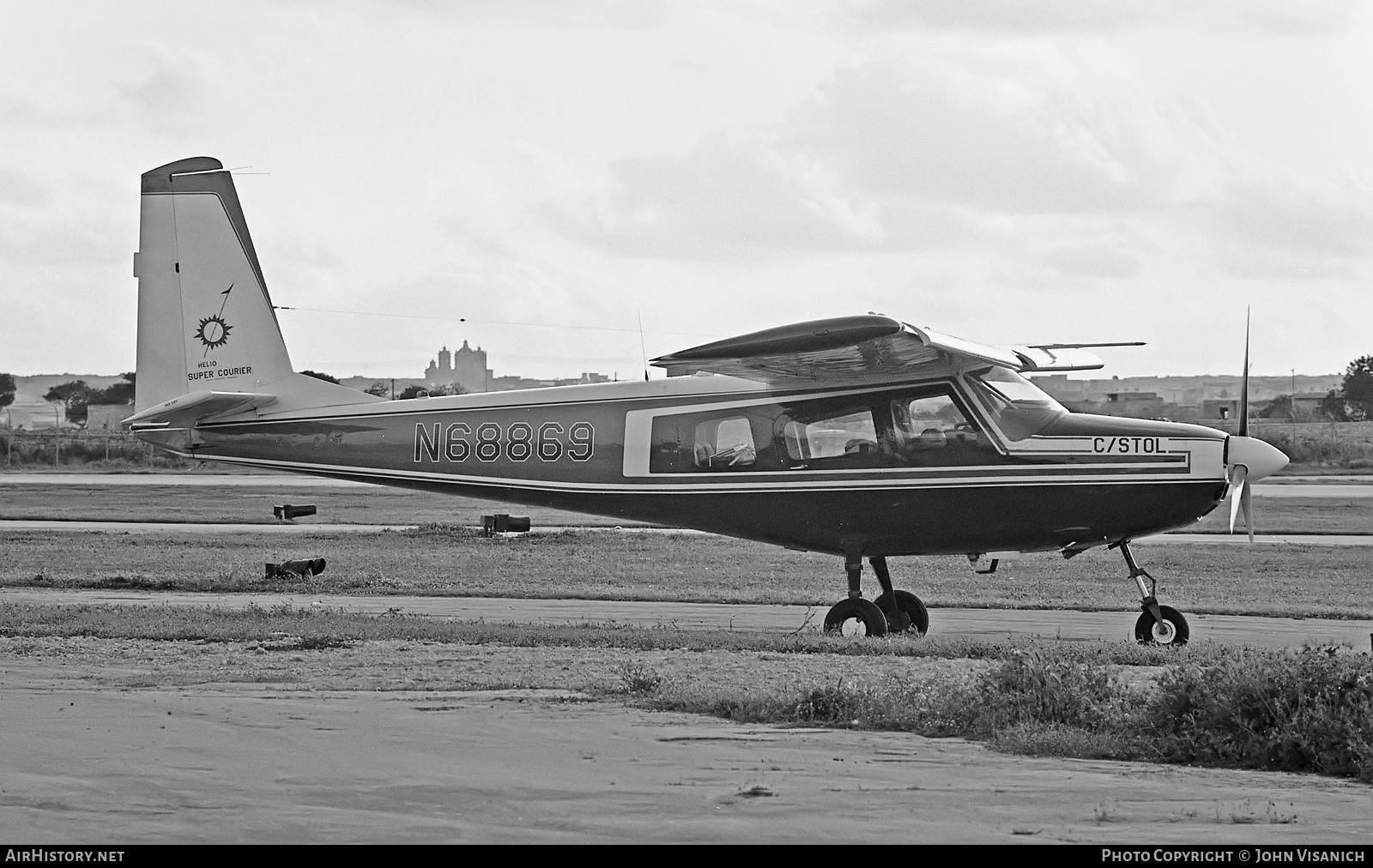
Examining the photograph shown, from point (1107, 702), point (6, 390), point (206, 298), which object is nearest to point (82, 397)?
point (6, 390)

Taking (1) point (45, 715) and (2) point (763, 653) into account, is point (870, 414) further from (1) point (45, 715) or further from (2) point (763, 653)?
(1) point (45, 715)

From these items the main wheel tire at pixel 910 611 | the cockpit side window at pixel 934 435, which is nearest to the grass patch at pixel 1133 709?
the cockpit side window at pixel 934 435

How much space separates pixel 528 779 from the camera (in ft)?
26.5

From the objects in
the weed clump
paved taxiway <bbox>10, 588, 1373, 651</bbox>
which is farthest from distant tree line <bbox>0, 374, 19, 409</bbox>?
the weed clump

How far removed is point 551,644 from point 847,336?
3941 mm

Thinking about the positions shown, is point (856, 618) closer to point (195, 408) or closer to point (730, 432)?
point (730, 432)

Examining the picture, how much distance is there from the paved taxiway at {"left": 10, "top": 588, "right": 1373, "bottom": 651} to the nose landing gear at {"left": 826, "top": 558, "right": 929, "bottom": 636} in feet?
1.23

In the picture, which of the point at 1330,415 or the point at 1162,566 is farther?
the point at 1330,415

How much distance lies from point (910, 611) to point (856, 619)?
3.87ft

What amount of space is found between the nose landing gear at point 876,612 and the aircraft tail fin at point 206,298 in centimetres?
624

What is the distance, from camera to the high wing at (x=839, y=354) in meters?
13.3

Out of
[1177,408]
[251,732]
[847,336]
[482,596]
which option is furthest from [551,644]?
[1177,408]

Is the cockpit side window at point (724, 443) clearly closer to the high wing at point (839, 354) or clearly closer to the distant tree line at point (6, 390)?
the high wing at point (839, 354)
